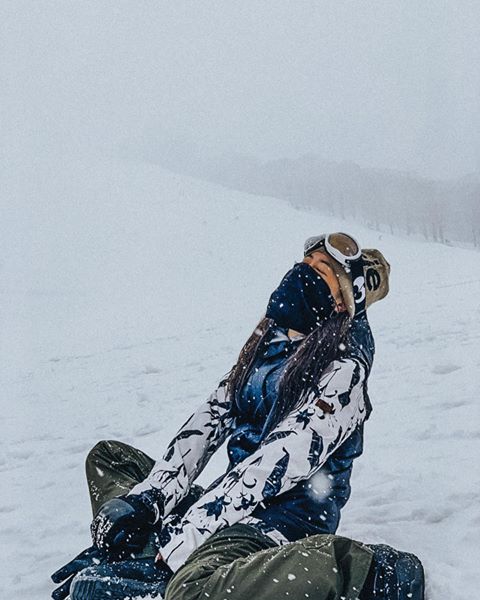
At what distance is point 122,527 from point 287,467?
10.9 inches

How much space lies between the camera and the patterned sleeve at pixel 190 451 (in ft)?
3.70

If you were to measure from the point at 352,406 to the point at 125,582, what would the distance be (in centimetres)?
41

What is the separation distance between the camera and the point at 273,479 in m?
0.94

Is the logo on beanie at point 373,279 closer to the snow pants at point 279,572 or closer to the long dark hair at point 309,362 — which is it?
the long dark hair at point 309,362

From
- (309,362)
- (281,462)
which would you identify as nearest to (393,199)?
(309,362)

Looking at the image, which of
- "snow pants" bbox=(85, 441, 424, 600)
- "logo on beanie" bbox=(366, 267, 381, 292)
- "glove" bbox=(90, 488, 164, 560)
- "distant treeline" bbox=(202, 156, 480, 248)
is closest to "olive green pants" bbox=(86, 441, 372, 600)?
"snow pants" bbox=(85, 441, 424, 600)

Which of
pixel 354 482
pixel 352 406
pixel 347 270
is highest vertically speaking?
pixel 347 270

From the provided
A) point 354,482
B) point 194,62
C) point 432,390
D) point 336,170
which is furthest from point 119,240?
point 354,482

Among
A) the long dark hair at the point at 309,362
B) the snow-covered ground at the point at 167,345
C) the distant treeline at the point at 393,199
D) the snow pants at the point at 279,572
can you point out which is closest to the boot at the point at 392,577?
the snow pants at the point at 279,572

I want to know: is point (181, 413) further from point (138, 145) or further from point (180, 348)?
point (138, 145)

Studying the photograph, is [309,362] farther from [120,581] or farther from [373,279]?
[120,581]

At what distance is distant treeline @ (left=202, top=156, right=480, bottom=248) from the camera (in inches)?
90.8

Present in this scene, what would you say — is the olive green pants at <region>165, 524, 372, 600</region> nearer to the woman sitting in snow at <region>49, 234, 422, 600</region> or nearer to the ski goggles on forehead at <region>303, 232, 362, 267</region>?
the woman sitting in snow at <region>49, 234, 422, 600</region>

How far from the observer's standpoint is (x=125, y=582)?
86 cm
